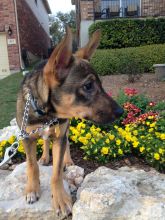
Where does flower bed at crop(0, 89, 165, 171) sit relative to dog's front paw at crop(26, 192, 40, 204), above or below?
above

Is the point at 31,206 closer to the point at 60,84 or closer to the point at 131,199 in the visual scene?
the point at 131,199

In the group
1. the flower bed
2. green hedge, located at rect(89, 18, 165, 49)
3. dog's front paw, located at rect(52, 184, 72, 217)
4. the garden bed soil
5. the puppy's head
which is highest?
Answer: the puppy's head

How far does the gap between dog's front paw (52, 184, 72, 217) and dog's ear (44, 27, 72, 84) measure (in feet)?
3.81

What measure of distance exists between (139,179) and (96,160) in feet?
3.42

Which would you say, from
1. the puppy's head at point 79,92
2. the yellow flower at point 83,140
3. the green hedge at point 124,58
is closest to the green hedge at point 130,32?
the green hedge at point 124,58

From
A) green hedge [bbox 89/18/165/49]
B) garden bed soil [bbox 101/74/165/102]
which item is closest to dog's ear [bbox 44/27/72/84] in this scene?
garden bed soil [bbox 101/74/165/102]

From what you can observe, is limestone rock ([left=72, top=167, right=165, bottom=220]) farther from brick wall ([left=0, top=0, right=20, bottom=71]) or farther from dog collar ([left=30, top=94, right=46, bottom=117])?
brick wall ([left=0, top=0, right=20, bottom=71])

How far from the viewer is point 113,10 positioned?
20.1 m

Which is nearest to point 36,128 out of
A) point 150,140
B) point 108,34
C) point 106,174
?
point 106,174

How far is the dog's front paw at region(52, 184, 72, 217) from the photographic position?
3725 millimetres

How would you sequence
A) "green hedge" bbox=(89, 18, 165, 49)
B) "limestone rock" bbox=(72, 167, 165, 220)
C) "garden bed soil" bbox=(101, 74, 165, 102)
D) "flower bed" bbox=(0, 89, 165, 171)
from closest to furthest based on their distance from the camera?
"limestone rock" bbox=(72, 167, 165, 220) → "flower bed" bbox=(0, 89, 165, 171) → "garden bed soil" bbox=(101, 74, 165, 102) → "green hedge" bbox=(89, 18, 165, 49)

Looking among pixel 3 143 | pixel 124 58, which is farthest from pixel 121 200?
pixel 124 58

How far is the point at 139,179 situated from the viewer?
3.92 m

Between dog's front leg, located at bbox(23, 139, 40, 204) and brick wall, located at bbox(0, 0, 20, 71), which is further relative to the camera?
brick wall, located at bbox(0, 0, 20, 71)
